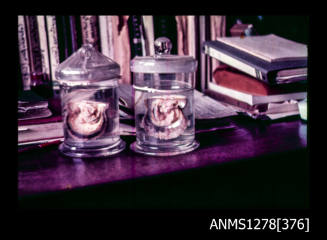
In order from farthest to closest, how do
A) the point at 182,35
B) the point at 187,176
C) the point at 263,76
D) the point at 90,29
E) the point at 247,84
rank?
the point at 182,35, the point at 90,29, the point at 247,84, the point at 263,76, the point at 187,176

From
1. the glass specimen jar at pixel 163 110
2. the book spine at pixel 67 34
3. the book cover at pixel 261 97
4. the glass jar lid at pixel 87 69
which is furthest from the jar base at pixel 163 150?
the book spine at pixel 67 34

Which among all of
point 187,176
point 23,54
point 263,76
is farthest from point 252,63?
point 23,54

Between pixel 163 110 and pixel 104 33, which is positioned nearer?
pixel 163 110

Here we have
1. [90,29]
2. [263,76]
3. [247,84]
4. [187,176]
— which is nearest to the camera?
[187,176]

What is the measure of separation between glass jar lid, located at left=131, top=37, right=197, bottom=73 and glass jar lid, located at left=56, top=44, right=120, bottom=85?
0.16 feet

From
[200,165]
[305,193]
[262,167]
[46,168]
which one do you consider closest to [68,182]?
[46,168]

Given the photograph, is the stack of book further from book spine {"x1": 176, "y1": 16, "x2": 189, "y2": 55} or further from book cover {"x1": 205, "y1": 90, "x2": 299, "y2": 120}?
book spine {"x1": 176, "y1": 16, "x2": 189, "y2": 55}

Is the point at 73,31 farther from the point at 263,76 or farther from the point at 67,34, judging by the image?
the point at 263,76

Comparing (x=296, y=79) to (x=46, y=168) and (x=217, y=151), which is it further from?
(x=46, y=168)

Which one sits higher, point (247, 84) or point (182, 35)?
point (182, 35)

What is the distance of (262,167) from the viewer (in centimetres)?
63

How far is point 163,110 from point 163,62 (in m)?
0.09

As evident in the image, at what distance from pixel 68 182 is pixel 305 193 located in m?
0.47

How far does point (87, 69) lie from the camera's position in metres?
0.62
